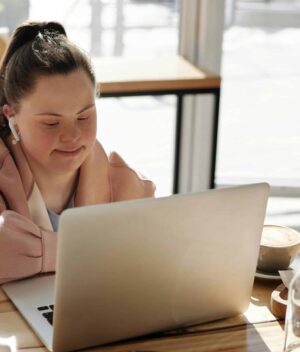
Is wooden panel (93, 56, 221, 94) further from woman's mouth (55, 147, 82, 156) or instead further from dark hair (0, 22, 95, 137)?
woman's mouth (55, 147, 82, 156)

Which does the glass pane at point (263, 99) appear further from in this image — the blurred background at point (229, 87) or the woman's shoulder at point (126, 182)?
the woman's shoulder at point (126, 182)

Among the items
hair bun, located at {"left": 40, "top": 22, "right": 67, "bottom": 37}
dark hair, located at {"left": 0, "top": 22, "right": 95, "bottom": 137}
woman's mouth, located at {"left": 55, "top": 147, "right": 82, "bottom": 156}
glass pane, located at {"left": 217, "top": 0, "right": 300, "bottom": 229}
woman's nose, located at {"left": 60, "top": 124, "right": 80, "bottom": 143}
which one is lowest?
glass pane, located at {"left": 217, "top": 0, "right": 300, "bottom": 229}

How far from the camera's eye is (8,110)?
1713 mm

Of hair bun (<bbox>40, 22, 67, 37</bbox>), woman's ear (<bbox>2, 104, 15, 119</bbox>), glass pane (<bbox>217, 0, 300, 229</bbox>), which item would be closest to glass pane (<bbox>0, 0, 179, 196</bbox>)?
glass pane (<bbox>217, 0, 300, 229</bbox>)

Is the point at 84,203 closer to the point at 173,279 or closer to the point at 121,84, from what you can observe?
the point at 173,279

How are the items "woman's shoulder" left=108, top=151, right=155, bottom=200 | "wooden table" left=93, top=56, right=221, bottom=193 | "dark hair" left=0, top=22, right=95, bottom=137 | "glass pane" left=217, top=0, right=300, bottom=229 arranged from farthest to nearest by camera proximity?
"glass pane" left=217, top=0, right=300, bottom=229 < "wooden table" left=93, top=56, right=221, bottom=193 < "woman's shoulder" left=108, top=151, right=155, bottom=200 < "dark hair" left=0, top=22, right=95, bottom=137

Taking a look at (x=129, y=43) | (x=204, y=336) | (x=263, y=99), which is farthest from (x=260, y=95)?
(x=204, y=336)

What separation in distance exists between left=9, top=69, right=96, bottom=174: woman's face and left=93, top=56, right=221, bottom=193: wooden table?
0.93 metres

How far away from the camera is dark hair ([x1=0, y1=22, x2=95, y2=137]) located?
5.43 ft

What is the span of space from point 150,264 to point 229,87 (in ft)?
6.87

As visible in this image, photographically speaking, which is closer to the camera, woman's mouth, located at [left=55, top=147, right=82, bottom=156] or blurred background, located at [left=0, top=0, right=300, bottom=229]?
woman's mouth, located at [left=55, top=147, right=82, bottom=156]

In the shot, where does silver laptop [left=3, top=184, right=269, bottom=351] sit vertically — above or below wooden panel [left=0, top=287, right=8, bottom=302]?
above

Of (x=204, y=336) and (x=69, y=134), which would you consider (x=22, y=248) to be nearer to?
(x=69, y=134)

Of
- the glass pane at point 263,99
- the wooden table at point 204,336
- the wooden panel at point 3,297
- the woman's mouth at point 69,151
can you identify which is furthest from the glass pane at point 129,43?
the wooden table at point 204,336
